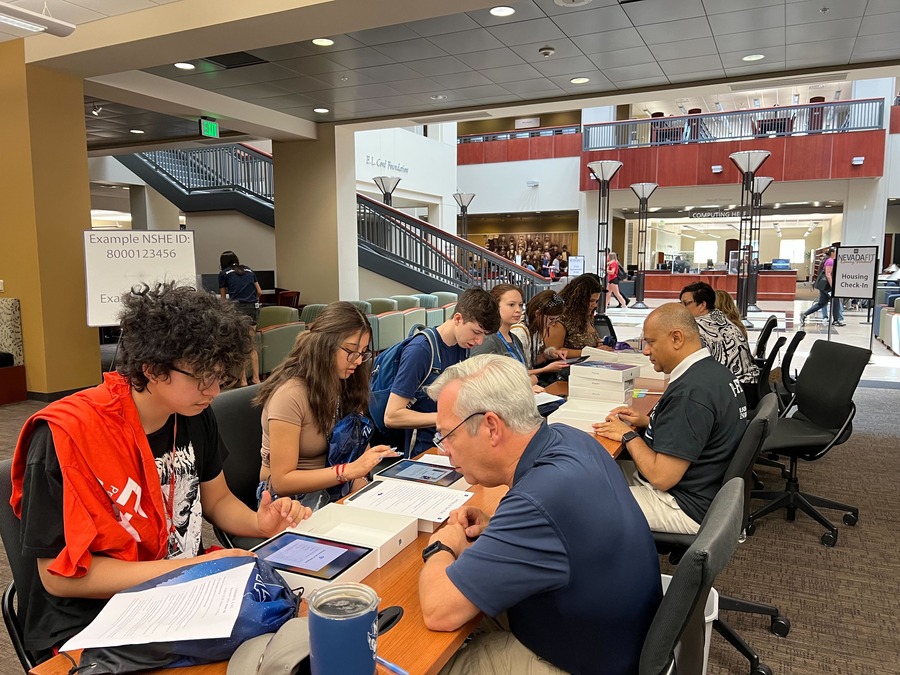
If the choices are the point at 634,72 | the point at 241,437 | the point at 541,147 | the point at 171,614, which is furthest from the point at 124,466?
the point at 541,147

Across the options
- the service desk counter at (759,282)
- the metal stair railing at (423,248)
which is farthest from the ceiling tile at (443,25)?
the service desk counter at (759,282)

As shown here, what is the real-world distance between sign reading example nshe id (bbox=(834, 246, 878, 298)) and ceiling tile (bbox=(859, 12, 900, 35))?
104 inches

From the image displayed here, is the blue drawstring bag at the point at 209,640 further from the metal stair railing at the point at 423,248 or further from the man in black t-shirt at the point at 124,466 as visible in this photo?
the metal stair railing at the point at 423,248

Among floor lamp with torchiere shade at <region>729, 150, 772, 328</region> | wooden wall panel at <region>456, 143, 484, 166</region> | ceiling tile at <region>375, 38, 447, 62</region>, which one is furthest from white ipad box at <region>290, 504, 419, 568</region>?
wooden wall panel at <region>456, 143, 484, 166</region>

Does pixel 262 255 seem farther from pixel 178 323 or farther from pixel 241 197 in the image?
pixel 178 323

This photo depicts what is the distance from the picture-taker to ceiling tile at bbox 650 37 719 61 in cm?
628

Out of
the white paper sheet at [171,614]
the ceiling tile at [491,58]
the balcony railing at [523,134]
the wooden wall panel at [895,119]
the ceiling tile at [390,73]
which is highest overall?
the balcony railing at [523,134]

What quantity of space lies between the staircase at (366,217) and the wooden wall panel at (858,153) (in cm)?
943

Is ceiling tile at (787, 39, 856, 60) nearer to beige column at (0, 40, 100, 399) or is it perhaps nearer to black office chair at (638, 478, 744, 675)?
black office chair at (638, 478, 744, 675)

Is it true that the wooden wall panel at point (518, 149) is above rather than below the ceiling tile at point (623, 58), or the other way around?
above

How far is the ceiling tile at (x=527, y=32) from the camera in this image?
226 inches

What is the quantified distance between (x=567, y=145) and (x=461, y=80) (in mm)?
13995

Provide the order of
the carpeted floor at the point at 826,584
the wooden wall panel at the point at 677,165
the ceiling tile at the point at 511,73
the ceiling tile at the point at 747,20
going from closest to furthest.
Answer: the carpeted floor at the point at 826,584 → the ceiling tile at the point at 747,20 → the ceiling tile at the point at 511,73 → the wooden wall panel at the point at 677,165

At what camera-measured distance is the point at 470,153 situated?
22516 millimetres
